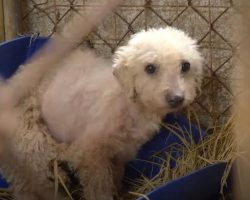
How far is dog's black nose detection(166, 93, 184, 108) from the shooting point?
5.38 feet

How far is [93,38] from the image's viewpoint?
232 cm

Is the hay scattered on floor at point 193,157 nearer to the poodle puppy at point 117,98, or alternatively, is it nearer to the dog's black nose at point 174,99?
the poodle puppy at point 117,98

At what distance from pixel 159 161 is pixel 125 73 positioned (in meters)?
0.44

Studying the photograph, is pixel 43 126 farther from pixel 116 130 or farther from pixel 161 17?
pixel 161 17

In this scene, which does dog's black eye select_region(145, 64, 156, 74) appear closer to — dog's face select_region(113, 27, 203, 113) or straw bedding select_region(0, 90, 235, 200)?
dog's face select_region(113, 27, 203, 113)

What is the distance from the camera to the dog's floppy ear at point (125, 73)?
1796 mm

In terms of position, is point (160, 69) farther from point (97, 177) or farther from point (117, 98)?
point (97, 177)

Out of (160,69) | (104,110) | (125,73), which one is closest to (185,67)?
(160,69)

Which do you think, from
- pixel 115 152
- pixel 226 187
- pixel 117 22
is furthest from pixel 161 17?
pixel 226 187

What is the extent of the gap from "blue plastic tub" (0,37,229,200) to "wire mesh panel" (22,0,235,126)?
0.17 metres

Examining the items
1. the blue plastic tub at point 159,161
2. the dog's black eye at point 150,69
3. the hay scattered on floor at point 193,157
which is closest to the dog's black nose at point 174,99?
the dog's black eye at point 150,69

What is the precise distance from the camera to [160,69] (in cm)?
175

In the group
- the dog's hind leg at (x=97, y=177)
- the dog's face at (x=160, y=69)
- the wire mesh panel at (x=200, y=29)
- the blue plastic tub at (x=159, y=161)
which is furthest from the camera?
the wire mesh panel at (x=200, y=29)

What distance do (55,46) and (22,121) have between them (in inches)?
52.7
